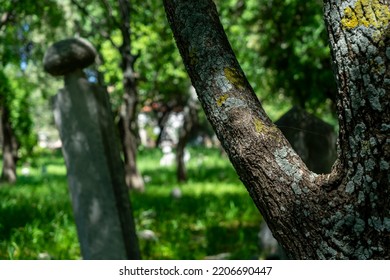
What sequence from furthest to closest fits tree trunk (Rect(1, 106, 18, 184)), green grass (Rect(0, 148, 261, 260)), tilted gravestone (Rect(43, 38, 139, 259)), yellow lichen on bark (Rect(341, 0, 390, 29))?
tree trunk (Rect(1, 106, 18, 184)), green grass (Rect(0, 148, 261, 260)), tilted gravestone (Rect(43, 38, 139, 259)), yellow lichen on bark (Rect(341, 0, 390, 29))

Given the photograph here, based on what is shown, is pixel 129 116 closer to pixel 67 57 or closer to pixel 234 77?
pixel 67 57

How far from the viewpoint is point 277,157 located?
6.00ft

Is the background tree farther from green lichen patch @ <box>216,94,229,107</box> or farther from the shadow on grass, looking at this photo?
green lichen patch @ <box>216,94,229,107</box>

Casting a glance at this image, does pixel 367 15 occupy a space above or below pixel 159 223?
above

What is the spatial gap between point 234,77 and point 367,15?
52 centimetres

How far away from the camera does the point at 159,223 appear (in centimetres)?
666

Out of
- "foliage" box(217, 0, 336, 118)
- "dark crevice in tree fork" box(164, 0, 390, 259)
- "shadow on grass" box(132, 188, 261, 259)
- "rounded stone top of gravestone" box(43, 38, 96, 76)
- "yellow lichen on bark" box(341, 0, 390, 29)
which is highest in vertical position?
"foliage" box(217, 0, 336, 118)

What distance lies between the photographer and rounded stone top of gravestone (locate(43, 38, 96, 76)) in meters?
4.29

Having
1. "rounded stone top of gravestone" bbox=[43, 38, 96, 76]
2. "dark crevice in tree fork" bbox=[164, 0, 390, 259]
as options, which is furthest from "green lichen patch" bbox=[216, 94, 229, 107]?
"rounded stone top of gravestone" bbox=[43, 38, 96, 76]

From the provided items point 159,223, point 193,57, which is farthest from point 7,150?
point 193,57

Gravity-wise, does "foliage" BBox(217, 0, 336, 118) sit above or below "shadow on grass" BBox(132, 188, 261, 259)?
above

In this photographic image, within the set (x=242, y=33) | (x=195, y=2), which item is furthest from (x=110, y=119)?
(x=242, y=33)

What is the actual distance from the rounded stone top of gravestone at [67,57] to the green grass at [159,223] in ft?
5.32
